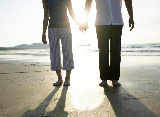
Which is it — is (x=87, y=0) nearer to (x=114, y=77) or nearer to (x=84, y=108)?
(x=114, y=77)

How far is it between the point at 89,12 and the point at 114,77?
1.20 meters

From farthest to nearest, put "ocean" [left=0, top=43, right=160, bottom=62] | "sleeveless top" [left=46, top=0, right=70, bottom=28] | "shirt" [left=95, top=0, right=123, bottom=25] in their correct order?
"ocean" [left=0, top=43, right=160, bottom=62]
"sleeveless top" [left=46, top=0, right=70, bottom=28]
"shirt" [left=95, top=0, right=123, bottom=25]

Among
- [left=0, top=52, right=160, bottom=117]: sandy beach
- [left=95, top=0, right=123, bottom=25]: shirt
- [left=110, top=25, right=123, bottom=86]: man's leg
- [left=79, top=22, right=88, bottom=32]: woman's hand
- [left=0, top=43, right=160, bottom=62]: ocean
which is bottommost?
[left=0, top=43, right=160, bottom=62]: ocean

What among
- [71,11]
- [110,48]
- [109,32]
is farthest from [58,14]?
[110,48]

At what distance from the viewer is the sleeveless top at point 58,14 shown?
4219 mm

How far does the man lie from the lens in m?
3.97

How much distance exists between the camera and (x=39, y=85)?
412 centimetres

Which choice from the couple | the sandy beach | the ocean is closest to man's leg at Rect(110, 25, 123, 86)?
the couple

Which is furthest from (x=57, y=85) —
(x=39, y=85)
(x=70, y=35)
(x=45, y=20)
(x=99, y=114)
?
(x=99, y=114)

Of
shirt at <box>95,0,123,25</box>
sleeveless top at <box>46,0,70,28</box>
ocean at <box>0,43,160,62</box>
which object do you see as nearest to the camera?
shirt at <box>95,0,123,25</box>

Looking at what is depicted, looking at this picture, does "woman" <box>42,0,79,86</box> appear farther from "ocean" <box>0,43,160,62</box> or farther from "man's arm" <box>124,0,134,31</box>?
"ocean" <box>0,43,160,62</box>

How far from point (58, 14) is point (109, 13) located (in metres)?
0.90

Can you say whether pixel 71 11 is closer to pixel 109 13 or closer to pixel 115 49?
pixel 109 13

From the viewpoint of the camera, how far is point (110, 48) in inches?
160
